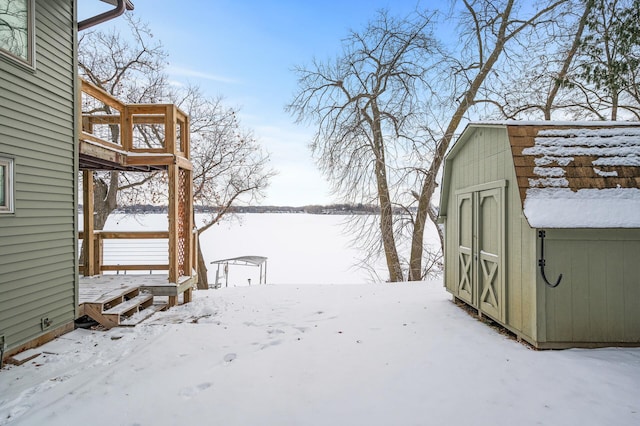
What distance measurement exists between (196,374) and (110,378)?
792mm

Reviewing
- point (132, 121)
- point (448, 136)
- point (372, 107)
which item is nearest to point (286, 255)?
point (372, 107)

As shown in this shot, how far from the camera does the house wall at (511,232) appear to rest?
443 cm

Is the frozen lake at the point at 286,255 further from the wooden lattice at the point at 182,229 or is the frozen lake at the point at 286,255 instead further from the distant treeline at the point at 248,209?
the wooden lattice at the point at 182,229

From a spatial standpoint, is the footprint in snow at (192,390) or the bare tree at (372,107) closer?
the footprint in snow at (192,390)

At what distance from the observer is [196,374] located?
373 centimetres

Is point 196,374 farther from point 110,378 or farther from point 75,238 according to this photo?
point 75,238

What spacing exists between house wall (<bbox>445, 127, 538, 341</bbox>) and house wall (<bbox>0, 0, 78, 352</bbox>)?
5.81 metres

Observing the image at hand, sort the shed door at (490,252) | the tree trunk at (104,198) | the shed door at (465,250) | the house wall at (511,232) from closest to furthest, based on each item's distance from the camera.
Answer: the house wall at (511,232) → the shed door at (490,252) → the shed door at (465,250) → the tree trunk at (104,198)

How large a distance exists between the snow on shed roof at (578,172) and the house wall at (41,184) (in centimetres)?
573

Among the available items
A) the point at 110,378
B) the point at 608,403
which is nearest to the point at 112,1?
the point at 110,378

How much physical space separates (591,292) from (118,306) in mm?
6268

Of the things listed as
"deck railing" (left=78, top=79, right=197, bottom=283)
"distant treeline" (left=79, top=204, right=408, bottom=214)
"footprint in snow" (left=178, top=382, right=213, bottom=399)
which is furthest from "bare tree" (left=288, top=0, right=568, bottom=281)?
"footprint in snow" (left=178, top=382, right=213, bottom=399)

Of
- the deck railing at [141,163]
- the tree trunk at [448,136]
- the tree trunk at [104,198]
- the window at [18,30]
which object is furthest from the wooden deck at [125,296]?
the tree trunk at [448,136]

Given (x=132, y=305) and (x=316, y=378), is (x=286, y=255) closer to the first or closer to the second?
(x=132, y=305)
